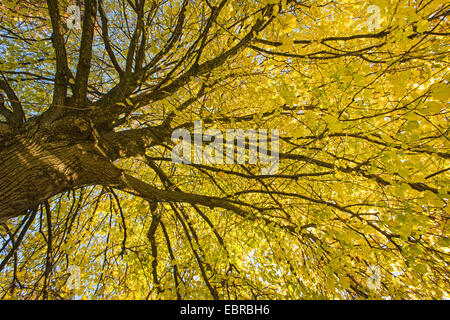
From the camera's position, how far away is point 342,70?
191 centimetres

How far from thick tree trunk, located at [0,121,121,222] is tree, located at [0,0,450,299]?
0.04ft

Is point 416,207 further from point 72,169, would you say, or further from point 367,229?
point 72,169

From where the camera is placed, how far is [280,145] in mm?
3230

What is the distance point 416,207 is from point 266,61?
251 cm

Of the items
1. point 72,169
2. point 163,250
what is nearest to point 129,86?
point 72,169

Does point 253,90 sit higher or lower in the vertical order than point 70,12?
lower

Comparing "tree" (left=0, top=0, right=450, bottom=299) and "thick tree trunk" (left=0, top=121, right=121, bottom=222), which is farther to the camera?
"tree" (left=0, top=0, right=450, bottom=299)

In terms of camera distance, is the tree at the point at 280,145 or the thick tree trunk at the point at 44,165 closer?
the thick tree trunk at the point at 44,165

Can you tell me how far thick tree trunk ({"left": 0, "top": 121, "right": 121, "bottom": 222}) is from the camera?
162 cm

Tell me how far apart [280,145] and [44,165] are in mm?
3059

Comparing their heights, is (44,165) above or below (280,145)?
below

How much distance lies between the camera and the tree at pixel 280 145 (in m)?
1.72

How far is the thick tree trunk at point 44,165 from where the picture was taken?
1621mm

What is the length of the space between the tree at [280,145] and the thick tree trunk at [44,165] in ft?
0.04
